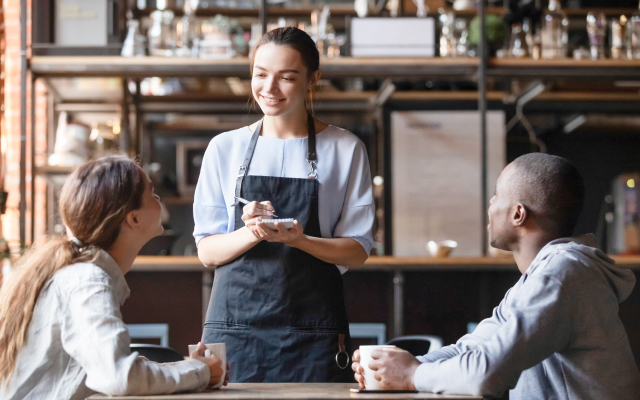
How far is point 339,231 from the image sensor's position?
1781 mm

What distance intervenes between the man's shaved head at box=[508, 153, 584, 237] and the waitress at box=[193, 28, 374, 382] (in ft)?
1.59

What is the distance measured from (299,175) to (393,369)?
71 centimetres

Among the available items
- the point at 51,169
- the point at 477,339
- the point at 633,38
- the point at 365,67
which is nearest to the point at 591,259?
the point at 477,339

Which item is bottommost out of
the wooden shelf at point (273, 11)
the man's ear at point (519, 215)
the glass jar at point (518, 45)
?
the man's ear at point (519, 215)

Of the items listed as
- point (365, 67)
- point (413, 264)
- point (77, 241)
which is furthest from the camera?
point (365, 67)

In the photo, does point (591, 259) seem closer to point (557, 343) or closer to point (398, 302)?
point (557, 343)

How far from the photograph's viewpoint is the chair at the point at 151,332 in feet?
11.9

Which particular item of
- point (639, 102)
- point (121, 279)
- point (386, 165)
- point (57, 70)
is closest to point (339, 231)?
point (121, 279)

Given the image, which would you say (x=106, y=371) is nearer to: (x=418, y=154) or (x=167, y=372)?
(x=167, y=372)

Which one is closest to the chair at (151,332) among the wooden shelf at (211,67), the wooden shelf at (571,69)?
the wooden shelf at (211,67)

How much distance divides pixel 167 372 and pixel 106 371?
0.32 ft

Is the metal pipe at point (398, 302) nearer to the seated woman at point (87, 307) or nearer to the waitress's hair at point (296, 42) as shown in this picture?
the waitress's hair at point (296, 42)

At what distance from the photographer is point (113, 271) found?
128 centimetres

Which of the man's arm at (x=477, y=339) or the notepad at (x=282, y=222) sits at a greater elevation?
the notepad at (x=282, y=222)
